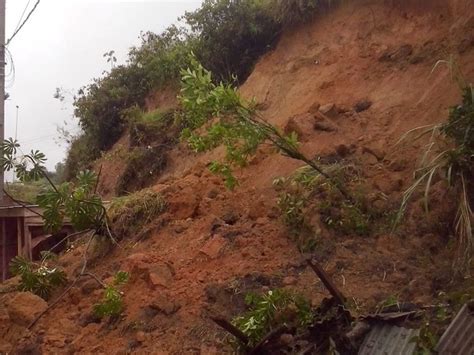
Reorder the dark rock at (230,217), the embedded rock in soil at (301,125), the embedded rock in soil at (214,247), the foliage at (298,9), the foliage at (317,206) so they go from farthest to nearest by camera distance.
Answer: the foliage at (298,9) < the embedded rock in soil at (301,125) < the dark rock at (230,217) < the embedded rock in soil at (214,247) < the foliage at (317,206)

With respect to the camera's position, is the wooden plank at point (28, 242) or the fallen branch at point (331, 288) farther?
the wooden plank at point (28, 242)

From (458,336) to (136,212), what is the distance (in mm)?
4727

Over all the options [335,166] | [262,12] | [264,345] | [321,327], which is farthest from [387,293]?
[262,12]

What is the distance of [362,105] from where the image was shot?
8695 mm

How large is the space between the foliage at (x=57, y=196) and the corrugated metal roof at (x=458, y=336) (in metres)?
4.32

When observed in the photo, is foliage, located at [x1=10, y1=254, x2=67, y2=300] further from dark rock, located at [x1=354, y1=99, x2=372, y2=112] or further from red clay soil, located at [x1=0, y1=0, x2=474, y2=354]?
dark rock, located at [x1=354, y1=99, x2=372, y2=112]

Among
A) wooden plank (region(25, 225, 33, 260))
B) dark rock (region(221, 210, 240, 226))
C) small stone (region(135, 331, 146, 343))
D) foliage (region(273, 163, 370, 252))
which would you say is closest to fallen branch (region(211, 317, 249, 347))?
small stone (region(135, 331, 146, 343))

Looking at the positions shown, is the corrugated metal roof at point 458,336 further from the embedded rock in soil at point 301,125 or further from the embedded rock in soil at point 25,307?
the embedded rock in soil at point 25,307

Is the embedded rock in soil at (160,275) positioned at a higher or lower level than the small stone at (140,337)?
higher

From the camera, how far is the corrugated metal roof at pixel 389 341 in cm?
485

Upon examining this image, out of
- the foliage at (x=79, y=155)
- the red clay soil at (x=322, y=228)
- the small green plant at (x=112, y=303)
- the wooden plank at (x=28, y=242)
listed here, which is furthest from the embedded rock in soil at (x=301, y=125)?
the foliage at (x=79, y=155)

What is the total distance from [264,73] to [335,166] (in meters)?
4.20

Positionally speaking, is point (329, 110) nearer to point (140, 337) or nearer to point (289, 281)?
point (289, 281)

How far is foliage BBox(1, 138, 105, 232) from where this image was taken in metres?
7.74
